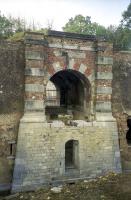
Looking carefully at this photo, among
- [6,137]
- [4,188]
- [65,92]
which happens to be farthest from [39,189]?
[65,92]

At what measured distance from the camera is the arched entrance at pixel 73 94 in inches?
527

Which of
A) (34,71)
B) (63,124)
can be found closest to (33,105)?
(34,71)

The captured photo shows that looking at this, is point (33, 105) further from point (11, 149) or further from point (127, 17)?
point (127, 17)

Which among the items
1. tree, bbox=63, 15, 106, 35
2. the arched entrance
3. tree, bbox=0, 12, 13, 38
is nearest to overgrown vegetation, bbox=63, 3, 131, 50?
tree, bbox=63, 15, 106, 35

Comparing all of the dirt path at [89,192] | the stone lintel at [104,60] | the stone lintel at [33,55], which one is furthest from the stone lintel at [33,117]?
the stone lintel at [104,60]

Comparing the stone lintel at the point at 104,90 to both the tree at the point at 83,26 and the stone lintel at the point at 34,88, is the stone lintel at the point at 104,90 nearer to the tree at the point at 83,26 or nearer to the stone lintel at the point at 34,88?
the stone lintel at the point at 34,88

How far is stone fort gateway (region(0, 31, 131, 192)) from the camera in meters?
11.4

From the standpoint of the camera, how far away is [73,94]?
15727 millimetres

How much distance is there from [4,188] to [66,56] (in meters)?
6.43

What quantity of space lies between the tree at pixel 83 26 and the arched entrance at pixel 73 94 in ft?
42.0

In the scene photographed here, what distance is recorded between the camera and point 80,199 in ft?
34.0

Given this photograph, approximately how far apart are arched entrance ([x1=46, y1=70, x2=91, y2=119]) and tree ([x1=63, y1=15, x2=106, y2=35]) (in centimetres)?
1281

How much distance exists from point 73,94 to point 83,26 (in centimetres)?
1763

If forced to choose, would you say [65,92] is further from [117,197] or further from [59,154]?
[117,197]
